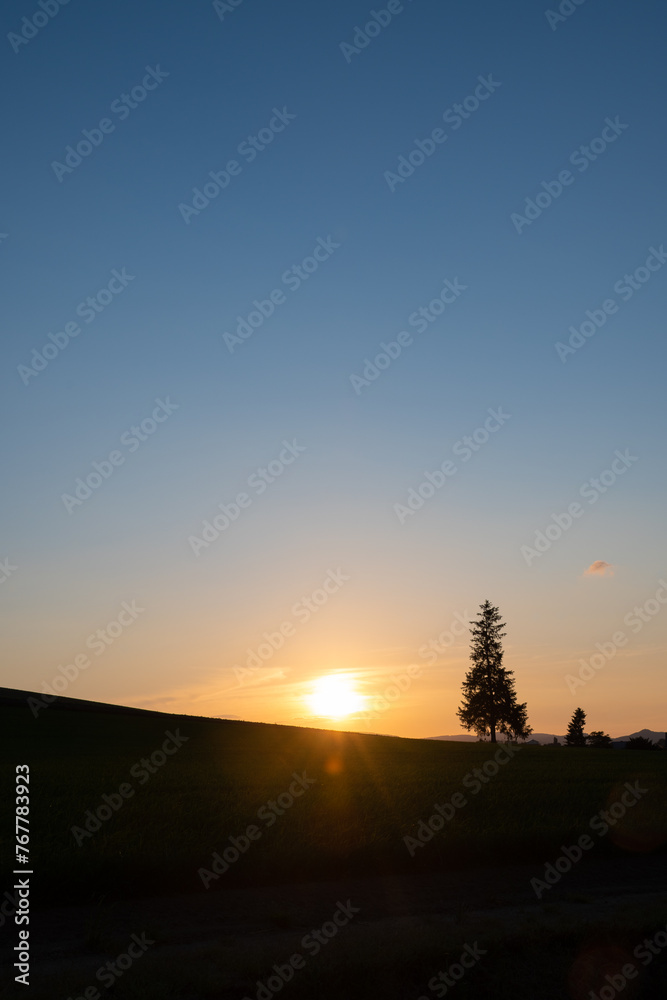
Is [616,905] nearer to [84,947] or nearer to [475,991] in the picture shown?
[475,991]

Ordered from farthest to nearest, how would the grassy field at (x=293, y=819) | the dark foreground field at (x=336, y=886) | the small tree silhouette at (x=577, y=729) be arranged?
the small tree silhouette at (x=577, y=729)
the grassy field at (x=293, y=819)
the dark foreground field at (x=336, y=886)

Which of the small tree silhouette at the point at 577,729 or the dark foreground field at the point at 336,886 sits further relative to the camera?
the small tree silhouette at the point at 577,729

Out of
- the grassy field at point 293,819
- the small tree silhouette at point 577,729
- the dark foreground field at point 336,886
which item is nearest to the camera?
the dark foreground field at point 336,886

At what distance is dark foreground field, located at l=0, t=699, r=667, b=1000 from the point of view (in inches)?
333

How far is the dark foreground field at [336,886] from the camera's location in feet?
27.8

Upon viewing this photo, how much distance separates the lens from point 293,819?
15.9 m

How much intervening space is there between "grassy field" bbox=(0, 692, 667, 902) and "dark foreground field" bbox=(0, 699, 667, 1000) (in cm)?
6

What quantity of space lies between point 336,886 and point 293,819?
10.8 ft

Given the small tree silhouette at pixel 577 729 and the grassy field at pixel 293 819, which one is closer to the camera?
the grassy field at pixel 293 819

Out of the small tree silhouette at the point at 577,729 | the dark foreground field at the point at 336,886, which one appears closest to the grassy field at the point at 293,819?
the dark foreground field at the point at 336,886

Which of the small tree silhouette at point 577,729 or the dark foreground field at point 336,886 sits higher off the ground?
the small tree silhouette at point 577,729

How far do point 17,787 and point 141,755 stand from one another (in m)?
17.0

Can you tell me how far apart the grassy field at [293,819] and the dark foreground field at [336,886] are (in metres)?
0.06

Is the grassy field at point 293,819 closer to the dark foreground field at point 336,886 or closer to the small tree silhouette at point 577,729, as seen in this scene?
→ the dark foreground field at point 336,886
